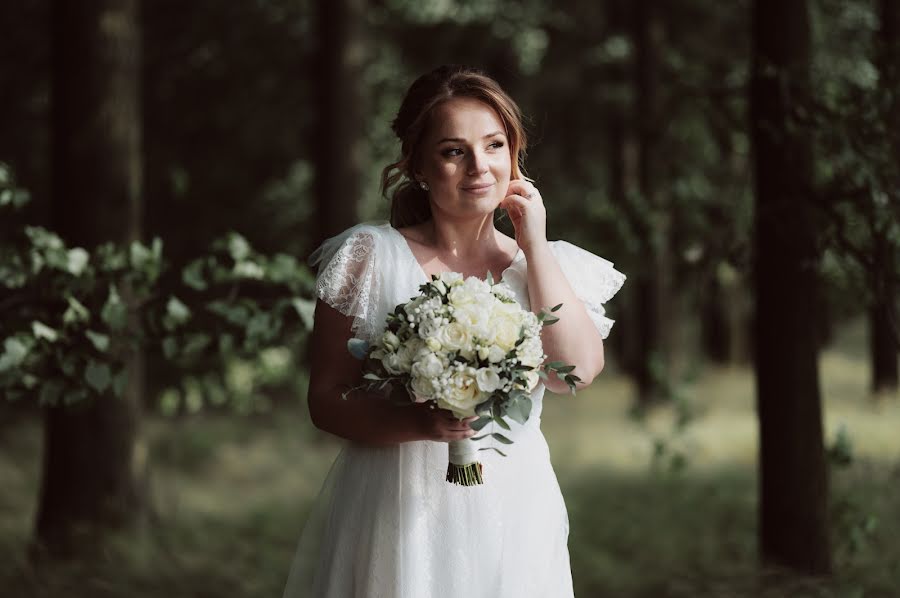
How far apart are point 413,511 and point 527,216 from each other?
880 millimetres

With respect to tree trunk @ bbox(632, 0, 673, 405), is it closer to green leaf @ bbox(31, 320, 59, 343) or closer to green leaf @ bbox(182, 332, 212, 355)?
green leaf @ bbox(182, 332, 212, 355)

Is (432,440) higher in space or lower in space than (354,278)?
lower

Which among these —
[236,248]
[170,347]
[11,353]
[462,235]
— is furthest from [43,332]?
[462,235]

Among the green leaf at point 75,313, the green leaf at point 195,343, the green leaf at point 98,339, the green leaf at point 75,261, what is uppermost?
the green leaf at point 75,261

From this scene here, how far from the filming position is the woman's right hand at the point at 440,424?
8.52ft

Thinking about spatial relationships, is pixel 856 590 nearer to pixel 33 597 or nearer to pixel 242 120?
pixel 33 597

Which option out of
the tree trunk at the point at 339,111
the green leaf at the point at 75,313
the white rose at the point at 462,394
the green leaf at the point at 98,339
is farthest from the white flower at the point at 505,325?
the tree trunk at the point at 339,111

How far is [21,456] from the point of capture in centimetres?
1127

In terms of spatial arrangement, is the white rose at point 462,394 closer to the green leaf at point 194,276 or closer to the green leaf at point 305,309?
the green leaf at point 305,309

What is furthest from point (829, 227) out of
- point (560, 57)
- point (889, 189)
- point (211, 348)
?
point (560, 57)

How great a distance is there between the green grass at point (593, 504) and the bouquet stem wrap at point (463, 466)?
9.24ft

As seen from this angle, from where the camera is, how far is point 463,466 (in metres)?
2.70

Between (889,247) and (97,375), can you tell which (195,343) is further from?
(889,247)

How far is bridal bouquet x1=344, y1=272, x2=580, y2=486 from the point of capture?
250cm
